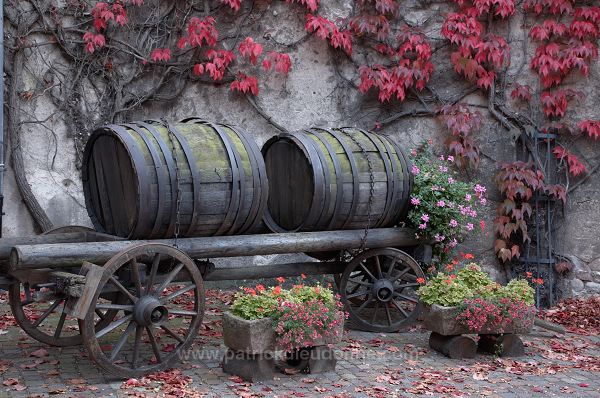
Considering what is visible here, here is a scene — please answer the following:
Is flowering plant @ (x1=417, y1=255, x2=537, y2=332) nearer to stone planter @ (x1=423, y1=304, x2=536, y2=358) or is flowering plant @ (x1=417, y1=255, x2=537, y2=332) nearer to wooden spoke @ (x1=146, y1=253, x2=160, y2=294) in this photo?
stone planter @ (x1=423, y1=304, x2=536, y2=358)

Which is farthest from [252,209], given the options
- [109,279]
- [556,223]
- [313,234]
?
[556,223]

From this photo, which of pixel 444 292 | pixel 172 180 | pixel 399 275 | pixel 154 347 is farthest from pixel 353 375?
pixel 172 180

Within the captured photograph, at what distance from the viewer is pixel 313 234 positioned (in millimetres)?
6539

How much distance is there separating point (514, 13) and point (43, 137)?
513cm

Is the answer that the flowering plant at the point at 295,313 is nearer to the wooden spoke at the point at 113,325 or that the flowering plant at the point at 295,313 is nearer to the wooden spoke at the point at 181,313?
the wooden spoke at the point at 181,313

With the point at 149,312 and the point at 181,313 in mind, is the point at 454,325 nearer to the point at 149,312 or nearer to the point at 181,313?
the point at 181,313

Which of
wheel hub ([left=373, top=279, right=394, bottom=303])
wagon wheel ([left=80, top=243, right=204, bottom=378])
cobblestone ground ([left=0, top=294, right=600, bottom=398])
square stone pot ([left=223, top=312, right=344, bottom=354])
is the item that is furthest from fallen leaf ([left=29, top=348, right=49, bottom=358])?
wheel hub ([left=373, top=279, right=394, bottom=303])

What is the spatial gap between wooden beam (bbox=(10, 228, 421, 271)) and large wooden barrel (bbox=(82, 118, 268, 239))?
0.11m

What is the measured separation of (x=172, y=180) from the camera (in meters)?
5.56

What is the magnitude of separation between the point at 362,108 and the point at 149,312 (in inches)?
170

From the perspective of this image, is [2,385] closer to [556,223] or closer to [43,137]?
[43,137]

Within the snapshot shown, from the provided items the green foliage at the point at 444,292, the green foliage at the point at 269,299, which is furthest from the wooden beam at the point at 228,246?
the green foliage at the point at 444,292

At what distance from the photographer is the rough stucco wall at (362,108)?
27.7 ft

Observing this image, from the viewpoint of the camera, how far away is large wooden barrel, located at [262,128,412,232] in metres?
6.63
